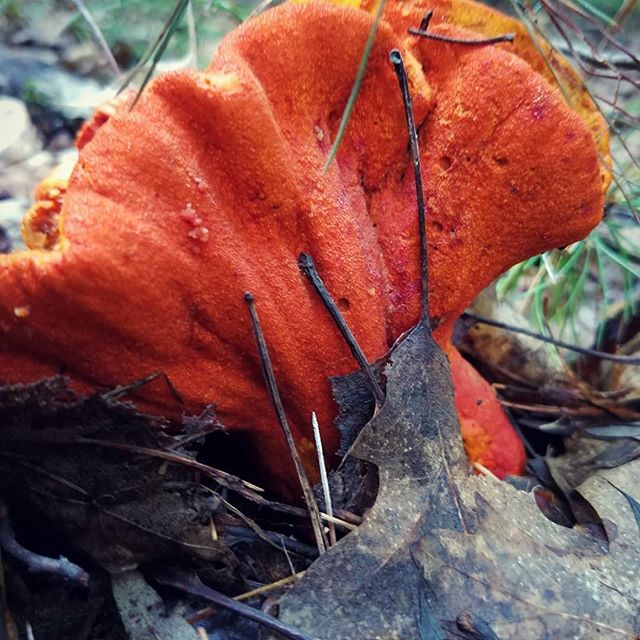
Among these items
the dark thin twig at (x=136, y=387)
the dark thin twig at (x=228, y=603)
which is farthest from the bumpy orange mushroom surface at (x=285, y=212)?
the dark thin twig at (x=228, y=603)

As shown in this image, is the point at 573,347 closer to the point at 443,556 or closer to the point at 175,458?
the point at 443,556

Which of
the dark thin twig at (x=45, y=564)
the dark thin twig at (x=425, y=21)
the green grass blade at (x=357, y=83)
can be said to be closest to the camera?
the green grass blade at (x=357, y=83)

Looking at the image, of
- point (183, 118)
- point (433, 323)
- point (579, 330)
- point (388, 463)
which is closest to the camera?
point (183, 118)

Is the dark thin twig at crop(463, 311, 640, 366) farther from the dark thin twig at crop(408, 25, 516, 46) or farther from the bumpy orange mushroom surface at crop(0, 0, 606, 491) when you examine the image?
the dark thin twig at crop(408, 25, 516, 46)

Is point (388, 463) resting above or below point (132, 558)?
above

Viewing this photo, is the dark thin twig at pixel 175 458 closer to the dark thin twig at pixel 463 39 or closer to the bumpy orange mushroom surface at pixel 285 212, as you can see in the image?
the bumpy orange mushroom surface at pixel 285 212

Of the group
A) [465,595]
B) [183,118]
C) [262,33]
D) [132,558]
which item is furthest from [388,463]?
[262,33]

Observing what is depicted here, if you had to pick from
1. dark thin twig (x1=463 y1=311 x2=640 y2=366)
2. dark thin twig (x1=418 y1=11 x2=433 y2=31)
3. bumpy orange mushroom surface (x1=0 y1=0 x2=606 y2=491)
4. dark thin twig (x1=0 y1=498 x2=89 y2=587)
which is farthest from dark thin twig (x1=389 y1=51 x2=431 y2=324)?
dark thin twig (x1=0 y1=498 x2=89 y2=587)

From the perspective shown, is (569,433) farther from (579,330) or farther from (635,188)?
(579,330)
